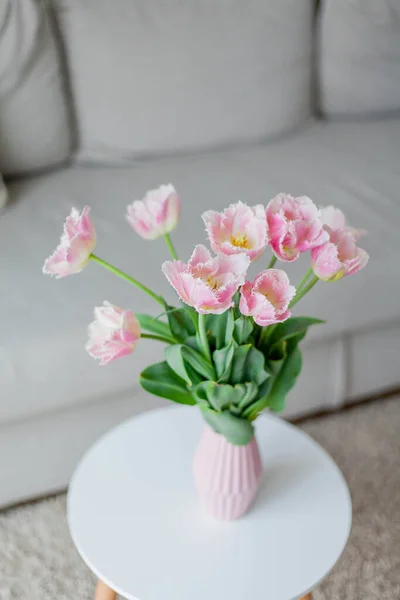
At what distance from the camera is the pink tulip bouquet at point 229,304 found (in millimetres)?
726

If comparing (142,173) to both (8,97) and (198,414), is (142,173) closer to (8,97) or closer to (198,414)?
(8,97)

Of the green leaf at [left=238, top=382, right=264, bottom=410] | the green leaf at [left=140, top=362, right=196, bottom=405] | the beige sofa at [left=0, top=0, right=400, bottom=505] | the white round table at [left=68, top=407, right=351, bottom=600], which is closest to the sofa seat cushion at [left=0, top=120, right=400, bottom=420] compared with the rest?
the beige sofa at [left=0, top=0, right=400, bottom=505]

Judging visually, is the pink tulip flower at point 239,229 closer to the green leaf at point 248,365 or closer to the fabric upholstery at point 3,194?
the green leaf at point 248,365

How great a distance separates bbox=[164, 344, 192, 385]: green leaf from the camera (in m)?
0.85

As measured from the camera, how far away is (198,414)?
45.0 inches

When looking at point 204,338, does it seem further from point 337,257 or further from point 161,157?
point 161,157

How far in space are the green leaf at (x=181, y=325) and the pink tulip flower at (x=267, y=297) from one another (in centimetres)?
16

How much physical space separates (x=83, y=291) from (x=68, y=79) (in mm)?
652

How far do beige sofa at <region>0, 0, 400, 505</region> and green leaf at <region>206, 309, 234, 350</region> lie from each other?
390mm

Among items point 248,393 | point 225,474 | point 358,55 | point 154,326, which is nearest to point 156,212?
point 154,326

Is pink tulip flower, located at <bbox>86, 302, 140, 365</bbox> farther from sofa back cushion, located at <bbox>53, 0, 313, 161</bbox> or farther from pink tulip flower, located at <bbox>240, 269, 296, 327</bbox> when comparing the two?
sofa back cushion, located at <bbox>53, 0, 313, 161</bbox>

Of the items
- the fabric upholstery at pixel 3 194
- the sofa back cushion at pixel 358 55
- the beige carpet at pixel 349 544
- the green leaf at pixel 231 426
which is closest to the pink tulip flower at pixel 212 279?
the green leaf at pixel 231 426

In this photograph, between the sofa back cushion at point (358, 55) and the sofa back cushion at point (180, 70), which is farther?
the sofa back cushion at point (358, 55)

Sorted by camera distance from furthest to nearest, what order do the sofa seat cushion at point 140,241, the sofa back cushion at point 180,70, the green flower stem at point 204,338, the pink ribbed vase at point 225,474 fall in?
the sofa back cushion at point 180,70
the sofa seat cushion at point 140,241
the pink ribbed vase at point 225,474
the green flower stem at point 204,338
